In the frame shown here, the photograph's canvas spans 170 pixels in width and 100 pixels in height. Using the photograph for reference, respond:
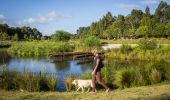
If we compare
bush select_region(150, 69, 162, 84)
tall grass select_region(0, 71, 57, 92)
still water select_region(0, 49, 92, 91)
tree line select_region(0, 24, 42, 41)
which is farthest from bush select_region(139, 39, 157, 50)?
tree line select_region(0, 24, 42, 41)

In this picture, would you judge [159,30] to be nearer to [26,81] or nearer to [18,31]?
[26,81]

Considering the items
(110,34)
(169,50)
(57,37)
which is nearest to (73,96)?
(169,50)

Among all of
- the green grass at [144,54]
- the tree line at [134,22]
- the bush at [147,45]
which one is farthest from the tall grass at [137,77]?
the tree line at [134,22]

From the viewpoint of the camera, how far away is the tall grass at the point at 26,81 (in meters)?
14.5

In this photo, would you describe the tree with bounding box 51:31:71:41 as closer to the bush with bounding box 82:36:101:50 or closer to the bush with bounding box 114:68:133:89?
the bush with bounding box 82:36:101:50

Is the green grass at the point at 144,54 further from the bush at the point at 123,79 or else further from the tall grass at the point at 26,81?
the tall grass at the point at 26,81

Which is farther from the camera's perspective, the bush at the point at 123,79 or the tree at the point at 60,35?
the tree at the point at 60,35

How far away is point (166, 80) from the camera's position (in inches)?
676

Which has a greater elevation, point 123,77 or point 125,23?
point 125,23

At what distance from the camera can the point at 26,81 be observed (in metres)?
14.6

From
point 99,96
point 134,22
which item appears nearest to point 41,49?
point 99,96

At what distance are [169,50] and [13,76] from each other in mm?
27083

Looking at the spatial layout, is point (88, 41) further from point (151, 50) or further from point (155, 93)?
point (155, 93)

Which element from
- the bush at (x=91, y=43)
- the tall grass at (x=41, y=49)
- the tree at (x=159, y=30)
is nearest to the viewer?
the bush at (x=91, y=43)
